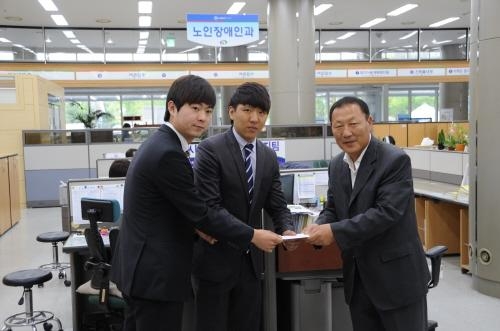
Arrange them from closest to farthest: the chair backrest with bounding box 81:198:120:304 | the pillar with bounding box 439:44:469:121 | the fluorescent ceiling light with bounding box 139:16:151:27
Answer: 1. the chair backrest with bounding box 81:198:120:304
2. the fluorescent ceiling light with bounding box 139:16:151:27
3. the pillar with bounding box 439:44:469:121

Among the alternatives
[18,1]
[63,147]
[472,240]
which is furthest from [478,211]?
[18,1]

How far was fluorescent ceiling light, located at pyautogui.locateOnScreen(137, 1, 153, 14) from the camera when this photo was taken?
10.9 metres

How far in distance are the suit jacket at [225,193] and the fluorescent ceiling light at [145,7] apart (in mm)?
9578

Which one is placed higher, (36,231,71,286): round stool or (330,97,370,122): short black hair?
(330,97,370,122): short black hair

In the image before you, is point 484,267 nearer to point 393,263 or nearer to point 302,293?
point 302,293

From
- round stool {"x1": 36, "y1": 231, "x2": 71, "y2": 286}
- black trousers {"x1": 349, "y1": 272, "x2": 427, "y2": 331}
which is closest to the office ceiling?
round stool {"x1": 36, "y1": 231, "x2": 71, "y2": 286}

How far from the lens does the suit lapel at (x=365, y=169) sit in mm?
1964

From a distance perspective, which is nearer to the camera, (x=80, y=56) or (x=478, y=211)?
(x=478, y=211)

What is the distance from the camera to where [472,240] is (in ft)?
14.2

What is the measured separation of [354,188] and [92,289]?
2007mm

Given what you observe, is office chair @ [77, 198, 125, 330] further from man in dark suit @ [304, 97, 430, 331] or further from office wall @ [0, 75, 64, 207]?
office wall @ [0, 75, 64, 207]

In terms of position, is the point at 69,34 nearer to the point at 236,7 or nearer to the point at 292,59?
the point at 236,7

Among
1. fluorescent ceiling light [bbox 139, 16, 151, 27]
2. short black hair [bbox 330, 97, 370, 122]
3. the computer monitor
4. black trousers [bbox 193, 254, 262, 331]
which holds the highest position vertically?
fluorescent ceiling light [bbox 139, 16, 151, 27]

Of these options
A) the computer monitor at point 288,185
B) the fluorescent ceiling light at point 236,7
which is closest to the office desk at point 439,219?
the computer monitor at point 288,185
